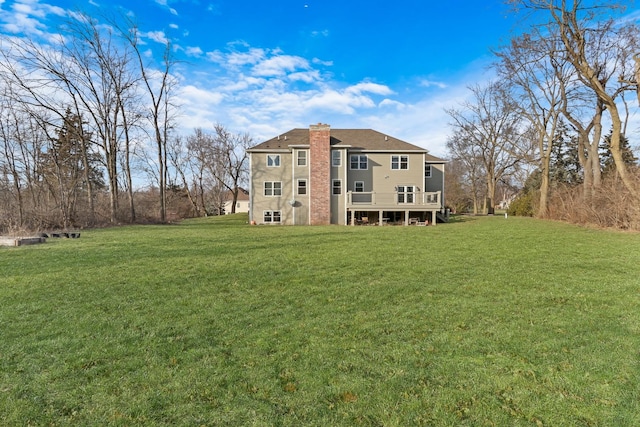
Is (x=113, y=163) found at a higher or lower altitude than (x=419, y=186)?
higher

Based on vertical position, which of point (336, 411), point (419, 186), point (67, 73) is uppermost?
point (67, 73)

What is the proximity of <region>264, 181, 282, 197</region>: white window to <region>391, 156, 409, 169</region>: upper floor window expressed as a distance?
25.9 ft

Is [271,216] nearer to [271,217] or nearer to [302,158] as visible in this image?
[271,217]

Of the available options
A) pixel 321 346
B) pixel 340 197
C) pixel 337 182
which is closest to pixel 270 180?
pixel 337 182

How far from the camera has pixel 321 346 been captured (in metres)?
3.59

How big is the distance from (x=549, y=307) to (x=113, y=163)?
90.8 feet

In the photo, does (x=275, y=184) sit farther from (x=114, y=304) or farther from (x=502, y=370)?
(x=502, y=370)

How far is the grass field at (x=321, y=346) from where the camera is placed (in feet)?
8.27

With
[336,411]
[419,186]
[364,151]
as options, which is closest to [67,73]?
[364,151]

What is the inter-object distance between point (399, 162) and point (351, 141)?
12.2 feet

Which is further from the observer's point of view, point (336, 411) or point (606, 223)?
point (606, 223)

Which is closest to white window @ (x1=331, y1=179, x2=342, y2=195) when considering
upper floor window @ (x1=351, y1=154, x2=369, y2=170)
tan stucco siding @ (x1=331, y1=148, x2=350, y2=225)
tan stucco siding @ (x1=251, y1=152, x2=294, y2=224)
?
tan stucco siding @ (x1=331, y1=148, x2=350, y2=225)

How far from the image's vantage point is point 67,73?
892 inches

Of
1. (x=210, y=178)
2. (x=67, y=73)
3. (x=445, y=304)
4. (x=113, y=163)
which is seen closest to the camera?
(x=445, y=304)
